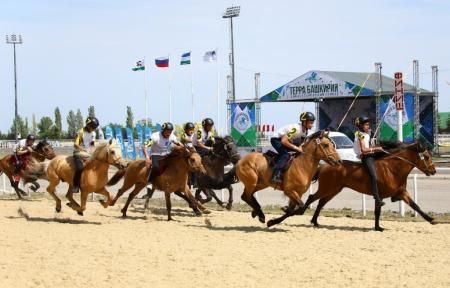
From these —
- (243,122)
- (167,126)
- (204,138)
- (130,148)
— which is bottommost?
(130,148)

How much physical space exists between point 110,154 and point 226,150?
129 inches

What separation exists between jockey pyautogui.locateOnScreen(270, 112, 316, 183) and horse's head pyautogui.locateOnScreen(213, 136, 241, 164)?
10.5 ft

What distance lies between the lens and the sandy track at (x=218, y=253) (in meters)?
8.15

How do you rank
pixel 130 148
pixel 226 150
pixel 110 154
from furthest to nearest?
pixel 130 148 → pixel 226 150 → pixel 110 154

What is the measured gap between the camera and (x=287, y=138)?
12.6 m

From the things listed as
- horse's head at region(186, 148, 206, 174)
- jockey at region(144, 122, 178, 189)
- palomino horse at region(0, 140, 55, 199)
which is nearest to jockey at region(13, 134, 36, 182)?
palomino horse at region(0, 140, 55, 199)

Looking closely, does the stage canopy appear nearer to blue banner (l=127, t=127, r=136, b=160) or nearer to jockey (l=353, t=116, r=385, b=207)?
blue banner (l=127, t=127, r=136, b=160)

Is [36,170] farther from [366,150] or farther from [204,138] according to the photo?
[366,150]

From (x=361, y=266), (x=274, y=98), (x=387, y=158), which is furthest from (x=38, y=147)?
(x=274, y=98)

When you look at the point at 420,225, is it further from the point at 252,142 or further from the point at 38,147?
the point at 252,142

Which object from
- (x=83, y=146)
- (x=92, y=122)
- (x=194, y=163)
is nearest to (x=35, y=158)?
(x=83, y=146)

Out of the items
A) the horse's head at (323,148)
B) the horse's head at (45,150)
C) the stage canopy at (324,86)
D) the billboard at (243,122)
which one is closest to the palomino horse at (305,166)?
the horse's head at (323,148)

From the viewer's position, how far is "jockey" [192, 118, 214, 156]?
53.9 feet

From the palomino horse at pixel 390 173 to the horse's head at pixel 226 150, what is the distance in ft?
10.9
